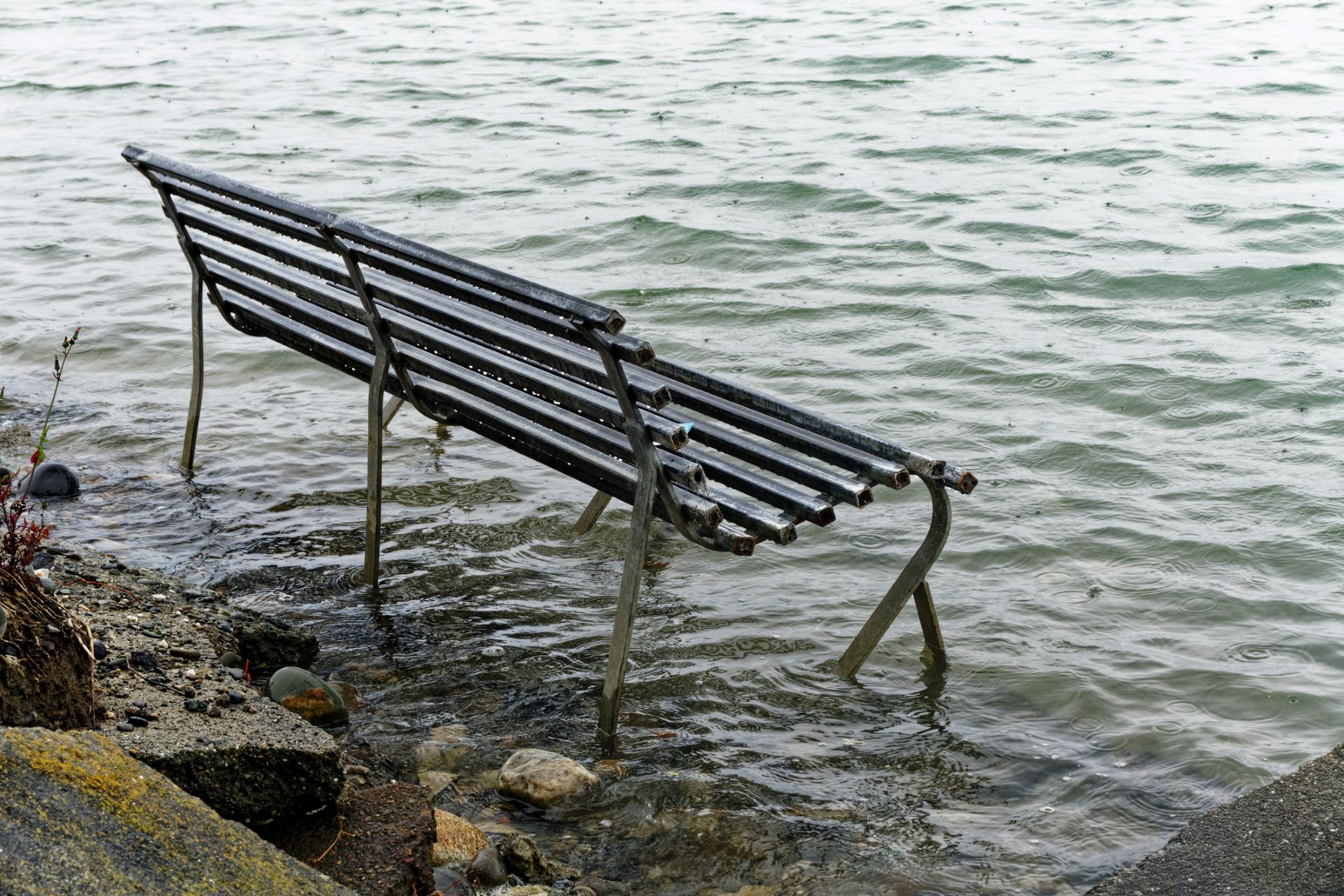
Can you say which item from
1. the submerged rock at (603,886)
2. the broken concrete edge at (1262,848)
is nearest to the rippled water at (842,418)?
the submerged rock at (603,886)

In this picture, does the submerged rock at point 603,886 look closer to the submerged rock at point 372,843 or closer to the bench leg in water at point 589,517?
the submerged rock at point 372,843

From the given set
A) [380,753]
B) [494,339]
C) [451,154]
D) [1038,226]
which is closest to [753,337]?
[1038,226]

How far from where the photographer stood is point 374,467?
5082 mm

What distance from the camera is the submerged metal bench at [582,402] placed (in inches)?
151

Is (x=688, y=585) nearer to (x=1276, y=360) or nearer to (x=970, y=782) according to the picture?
(x=970, y=782)

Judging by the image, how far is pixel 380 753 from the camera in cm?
402

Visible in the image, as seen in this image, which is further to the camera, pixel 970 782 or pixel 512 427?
pixel 512 427

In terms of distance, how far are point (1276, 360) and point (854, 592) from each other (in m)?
3.35

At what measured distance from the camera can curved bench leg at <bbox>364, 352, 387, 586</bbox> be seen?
16.0 ft

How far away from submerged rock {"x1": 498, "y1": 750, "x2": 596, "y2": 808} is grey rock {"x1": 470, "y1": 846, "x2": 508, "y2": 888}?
417 mm

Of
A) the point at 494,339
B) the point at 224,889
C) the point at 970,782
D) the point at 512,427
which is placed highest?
the point at 494,339

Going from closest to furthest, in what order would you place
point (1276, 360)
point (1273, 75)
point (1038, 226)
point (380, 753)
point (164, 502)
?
point (380, 753)
point (164, 502)
point (1276, 360)
point (1038, 226)
point (1273, 75)

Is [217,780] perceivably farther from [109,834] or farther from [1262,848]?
[1262,848]

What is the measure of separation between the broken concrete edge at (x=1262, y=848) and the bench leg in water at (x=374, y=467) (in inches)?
113
